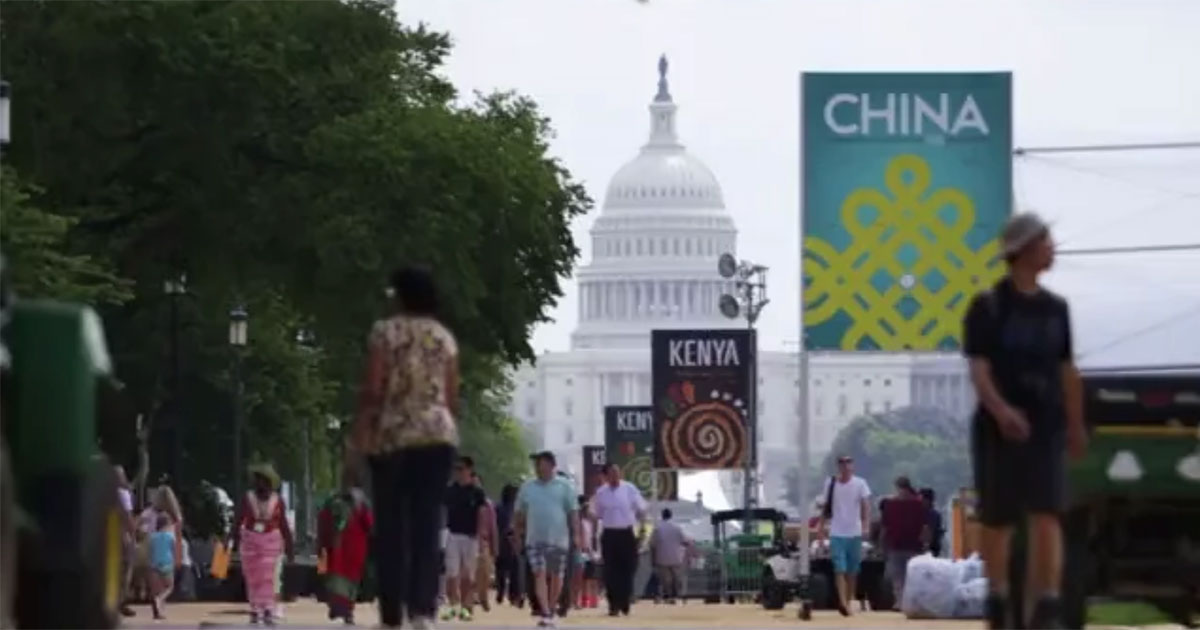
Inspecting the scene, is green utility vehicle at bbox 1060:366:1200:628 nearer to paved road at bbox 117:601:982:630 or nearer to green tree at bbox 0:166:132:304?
paved road at bbox 117:601:982:630

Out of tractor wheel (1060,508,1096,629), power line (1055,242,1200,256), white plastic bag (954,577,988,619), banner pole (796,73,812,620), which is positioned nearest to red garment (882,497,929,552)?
banner pole (796,73,812,620)

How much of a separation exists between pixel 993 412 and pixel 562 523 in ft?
60.5

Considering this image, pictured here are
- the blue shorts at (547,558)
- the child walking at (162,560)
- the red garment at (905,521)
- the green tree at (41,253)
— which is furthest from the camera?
the green tree at (41,253)

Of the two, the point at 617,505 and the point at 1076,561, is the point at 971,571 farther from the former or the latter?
the point at 1076,561

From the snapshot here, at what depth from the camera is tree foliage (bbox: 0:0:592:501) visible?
57.4m

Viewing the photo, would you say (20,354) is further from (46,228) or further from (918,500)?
(46,228)

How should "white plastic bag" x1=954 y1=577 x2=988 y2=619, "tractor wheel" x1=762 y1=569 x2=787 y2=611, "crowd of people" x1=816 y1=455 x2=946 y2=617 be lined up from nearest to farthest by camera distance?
"white plastic bag" x1=954 y1=577 x2=988 y2=619, "crowd of people" x1=816 y1=455 x2=946 y2=617, "tractor wheel" x1=762 y1=569 x2=787 y2=611

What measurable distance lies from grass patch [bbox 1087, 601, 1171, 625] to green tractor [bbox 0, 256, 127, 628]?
8341 mm

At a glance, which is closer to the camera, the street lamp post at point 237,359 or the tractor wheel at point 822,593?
the tractor wheel at point 822,593

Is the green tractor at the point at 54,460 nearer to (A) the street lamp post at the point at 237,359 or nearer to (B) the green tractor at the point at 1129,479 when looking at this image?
(B) the green tractor at the point at 1129,479

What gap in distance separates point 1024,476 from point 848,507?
21377 mm

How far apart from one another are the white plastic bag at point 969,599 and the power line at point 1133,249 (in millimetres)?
7729

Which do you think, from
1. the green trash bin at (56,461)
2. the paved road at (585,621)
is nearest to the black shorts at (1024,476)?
the green trash bin at (56,461)

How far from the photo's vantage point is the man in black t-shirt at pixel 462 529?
37.7 metres
